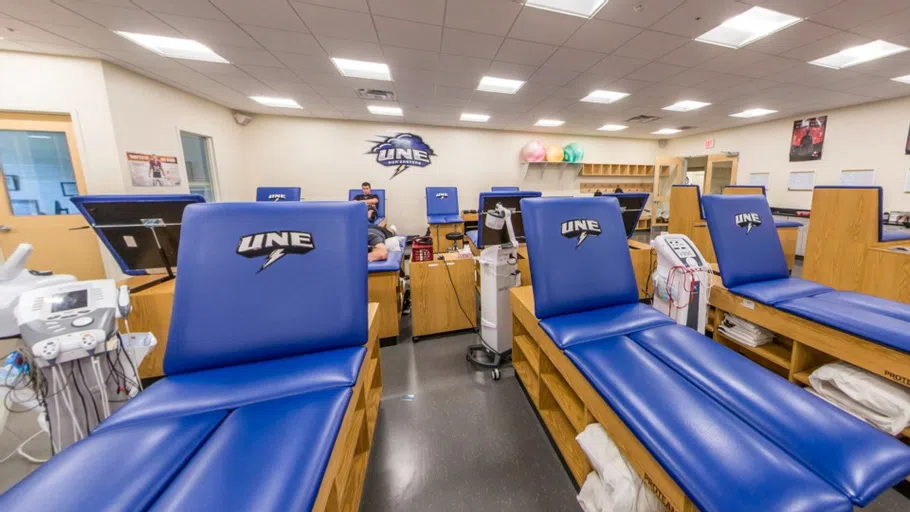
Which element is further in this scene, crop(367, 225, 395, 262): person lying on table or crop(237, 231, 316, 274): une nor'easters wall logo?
crop(367, 225, 395, 262): person lying on table

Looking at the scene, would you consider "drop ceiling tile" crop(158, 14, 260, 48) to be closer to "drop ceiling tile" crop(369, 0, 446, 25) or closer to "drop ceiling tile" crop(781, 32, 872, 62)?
"drop ceiling tile" crop(369, 0, 446, 25)

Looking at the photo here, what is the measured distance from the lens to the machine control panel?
1.13 m

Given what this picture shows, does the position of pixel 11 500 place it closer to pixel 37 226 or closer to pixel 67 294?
pixel 67 294

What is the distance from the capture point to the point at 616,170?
28.0 ft

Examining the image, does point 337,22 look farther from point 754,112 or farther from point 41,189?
point 754,112

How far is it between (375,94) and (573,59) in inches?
114

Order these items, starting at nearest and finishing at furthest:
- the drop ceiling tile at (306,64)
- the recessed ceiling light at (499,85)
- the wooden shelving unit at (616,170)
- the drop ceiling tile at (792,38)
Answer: the drop ceiling tile at (792,38)
the drop ceiling tile at (306,64)
the recessed ceiling light at (499,85)
the wooden shelving unit at (616,170)

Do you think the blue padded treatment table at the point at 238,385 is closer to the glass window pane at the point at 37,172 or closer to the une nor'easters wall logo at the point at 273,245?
the une nor'easters wall logo at the point at 273,245

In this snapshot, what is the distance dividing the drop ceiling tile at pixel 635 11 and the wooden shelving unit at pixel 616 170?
19.2 ft

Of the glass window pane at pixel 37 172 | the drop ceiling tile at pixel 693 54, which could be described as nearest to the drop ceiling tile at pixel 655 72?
the drop ceiling tile at pixel 693 54

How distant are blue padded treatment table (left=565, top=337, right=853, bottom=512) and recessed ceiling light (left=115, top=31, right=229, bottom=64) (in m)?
4.70

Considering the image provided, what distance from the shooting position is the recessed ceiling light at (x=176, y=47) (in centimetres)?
304

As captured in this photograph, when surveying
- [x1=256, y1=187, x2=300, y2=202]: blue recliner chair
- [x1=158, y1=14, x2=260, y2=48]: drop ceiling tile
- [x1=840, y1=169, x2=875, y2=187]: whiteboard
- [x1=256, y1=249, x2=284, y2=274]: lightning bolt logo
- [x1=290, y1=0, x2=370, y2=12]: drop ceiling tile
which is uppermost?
[x1=158, y1=14, x2=260, y2=48]: drop ceiling tile

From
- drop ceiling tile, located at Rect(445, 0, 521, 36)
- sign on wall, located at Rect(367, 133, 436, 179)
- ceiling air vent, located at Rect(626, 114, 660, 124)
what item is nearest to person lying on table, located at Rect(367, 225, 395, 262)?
drop ceiling tile, located at Rect(445, 0, 521, 36)
